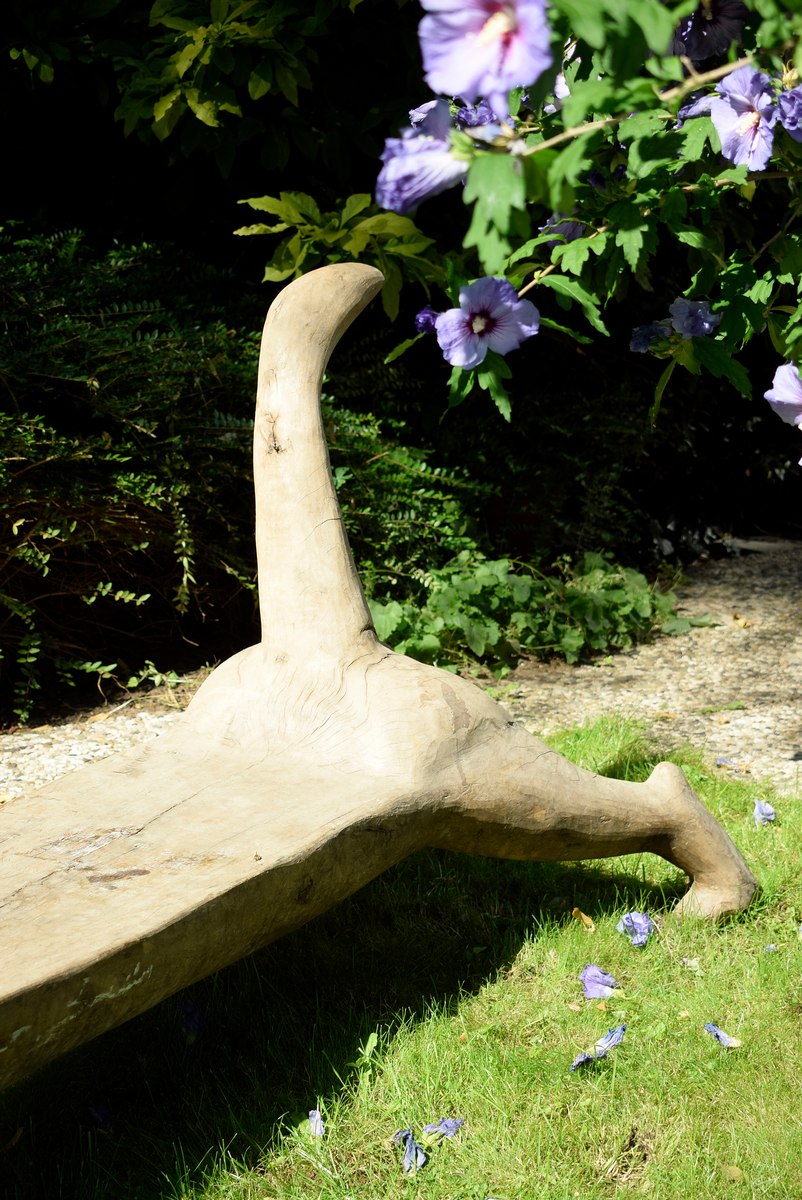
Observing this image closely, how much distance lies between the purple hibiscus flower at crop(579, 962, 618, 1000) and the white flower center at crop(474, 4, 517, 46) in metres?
1.67

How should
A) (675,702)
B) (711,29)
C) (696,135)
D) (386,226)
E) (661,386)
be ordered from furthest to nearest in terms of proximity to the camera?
(675,702) → (386,226) → (661,386) → (696,135) → (711,29)

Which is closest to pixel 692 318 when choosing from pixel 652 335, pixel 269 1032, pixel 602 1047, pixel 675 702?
pixel 652 335

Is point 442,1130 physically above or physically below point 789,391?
below

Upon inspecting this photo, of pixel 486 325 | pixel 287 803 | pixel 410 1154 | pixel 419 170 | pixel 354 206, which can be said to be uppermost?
Result: pixel 354 206

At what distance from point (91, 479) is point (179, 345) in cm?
58

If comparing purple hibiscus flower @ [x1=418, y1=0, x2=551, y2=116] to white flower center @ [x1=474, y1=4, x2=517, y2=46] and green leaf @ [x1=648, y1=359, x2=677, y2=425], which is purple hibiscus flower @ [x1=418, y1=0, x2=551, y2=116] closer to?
white flower center @ [x1=474, y1=4, x2=517, y2=46]

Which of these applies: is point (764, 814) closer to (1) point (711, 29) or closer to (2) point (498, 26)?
(1) point (711, 29)

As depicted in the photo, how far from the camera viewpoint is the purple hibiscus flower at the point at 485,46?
2.62 feet

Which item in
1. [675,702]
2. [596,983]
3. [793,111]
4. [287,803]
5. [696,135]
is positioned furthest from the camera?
[675,702]

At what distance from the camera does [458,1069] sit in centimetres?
186

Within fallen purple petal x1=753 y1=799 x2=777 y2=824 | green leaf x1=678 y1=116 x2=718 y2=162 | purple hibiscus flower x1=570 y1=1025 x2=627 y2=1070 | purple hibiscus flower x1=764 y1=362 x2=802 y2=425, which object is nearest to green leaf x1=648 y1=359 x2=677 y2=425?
purple hibiscus flower x1=764 y1=362 x2=802 y2=425

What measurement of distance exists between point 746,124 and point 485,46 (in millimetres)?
585

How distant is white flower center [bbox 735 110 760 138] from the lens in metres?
1.28

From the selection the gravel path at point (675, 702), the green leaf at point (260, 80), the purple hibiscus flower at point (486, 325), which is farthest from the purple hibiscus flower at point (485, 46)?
the green leaf at point (260, 80)
